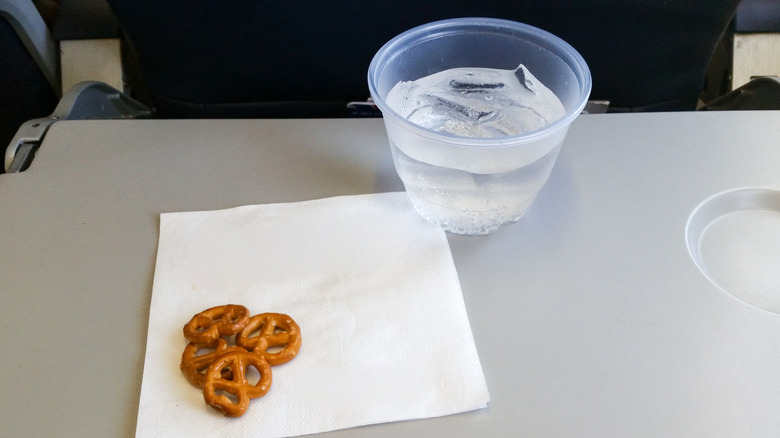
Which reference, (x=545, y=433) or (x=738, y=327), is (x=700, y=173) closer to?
(x=738, y=327)

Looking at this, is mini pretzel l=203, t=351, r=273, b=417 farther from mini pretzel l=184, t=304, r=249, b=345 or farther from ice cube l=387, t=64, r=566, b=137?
ice cube l=387, t=64, r=566, b=137

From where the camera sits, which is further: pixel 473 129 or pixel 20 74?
pixel 20 74

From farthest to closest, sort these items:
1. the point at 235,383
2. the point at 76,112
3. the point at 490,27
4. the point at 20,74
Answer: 1. the point at 20,74
2. the point at 76,112
3. the point at 490,27
4. the point at 235,383

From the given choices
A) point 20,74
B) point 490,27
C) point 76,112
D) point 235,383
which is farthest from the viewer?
point 20,74

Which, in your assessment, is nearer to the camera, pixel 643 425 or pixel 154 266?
pixel 643 425

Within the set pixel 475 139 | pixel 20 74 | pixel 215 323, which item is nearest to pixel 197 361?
pixel 215 323

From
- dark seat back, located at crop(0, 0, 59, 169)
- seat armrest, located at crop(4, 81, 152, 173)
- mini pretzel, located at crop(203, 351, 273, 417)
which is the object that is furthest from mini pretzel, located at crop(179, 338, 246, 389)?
dark seat back, located at crop(0, 0, 59, 169)

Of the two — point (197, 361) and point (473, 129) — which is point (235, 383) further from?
point (473, 129)

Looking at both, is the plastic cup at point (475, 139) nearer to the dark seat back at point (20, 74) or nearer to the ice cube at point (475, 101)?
the ice cube at point (475, 101)

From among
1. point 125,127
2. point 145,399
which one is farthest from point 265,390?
point 125,127
